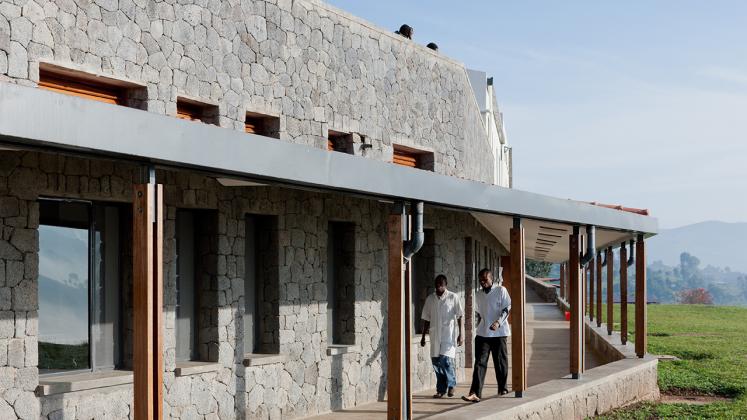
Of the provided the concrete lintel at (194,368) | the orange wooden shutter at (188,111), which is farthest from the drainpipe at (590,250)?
the concrete lintel at (194,368)

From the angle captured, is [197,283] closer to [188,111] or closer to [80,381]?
[188,111]

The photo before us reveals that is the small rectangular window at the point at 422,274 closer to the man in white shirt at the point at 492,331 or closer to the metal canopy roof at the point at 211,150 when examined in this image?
the man in white shirt at the point at 492,331

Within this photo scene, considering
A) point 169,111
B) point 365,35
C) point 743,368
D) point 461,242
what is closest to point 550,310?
point 743,368

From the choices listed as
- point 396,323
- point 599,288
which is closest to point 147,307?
point 396,323

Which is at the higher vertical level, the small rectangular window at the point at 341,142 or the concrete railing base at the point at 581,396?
the small rectangular window at the point at 341,142

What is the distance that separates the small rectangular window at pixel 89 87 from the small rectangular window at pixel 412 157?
5.98 metres

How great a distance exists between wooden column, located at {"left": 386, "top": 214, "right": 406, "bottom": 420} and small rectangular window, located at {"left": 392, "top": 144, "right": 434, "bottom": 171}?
→ 6153 millimetres

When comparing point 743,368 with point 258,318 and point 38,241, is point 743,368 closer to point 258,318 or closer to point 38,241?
point 258,318

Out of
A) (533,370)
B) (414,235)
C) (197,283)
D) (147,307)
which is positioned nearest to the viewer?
(147,307)

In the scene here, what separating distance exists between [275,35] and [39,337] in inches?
208

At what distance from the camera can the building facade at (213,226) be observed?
956 centimetres

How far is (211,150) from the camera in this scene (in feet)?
24.6

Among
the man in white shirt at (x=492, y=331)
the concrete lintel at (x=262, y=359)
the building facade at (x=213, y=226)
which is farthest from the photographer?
the man in white shirt at (x=492, y=331)

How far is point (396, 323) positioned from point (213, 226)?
2.32 metres
